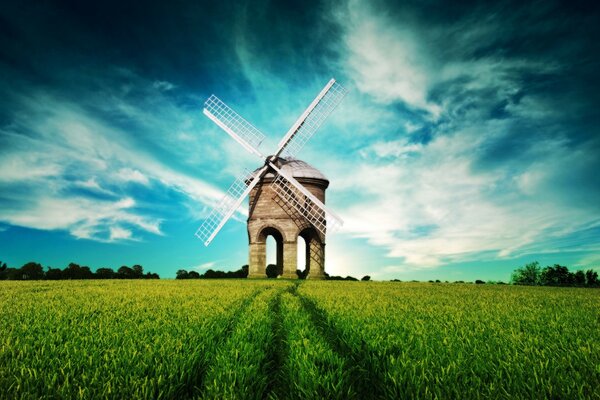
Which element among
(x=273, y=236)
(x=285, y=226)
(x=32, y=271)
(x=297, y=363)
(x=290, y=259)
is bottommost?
(x=297, y=363)

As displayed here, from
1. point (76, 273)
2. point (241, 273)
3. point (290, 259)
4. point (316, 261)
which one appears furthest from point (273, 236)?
point (76, 273)

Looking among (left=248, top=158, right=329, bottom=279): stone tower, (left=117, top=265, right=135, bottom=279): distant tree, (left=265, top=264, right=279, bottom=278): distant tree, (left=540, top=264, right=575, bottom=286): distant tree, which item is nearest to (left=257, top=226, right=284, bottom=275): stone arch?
(left=248, top=158, right=329, bottom=279): stone tower

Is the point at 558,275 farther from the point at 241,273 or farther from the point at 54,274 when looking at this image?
the point at 54,274

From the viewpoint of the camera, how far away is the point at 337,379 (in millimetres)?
2865

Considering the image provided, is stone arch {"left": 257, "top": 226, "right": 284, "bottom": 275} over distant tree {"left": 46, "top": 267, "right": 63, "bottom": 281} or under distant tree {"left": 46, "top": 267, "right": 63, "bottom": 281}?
over

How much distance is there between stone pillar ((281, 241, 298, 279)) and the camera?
27.6 m

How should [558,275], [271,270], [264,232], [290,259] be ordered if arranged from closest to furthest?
[290,259]
[264,232]
[271,270]
[558,275]

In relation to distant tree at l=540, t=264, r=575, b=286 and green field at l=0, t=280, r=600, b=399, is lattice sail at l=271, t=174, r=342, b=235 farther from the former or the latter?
distant tree at l=540, t=264, r=575, b=286

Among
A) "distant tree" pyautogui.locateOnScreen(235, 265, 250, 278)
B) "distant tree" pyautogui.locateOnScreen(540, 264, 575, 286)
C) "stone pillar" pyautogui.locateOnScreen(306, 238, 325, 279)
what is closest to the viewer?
"stone pillar" pyautogui.locateOnScreen(306, 238, 325, 279)

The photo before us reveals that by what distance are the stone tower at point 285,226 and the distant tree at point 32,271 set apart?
17.6 meters

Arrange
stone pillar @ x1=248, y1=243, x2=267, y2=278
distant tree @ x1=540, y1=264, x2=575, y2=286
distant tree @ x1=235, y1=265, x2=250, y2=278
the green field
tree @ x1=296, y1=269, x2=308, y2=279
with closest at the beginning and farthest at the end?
1. the green field
2. stone pillar @ x1=248, y1=243, x2=267, y2=278
3. tree @ x1=296, y1=269, x2=308, y2=279
4. distant tree @ x1=235, y1=265, x2=250, y2=278
5. distant tree @ x1=540, y1=264, x2=575, y2=286

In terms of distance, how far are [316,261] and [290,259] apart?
2514 millimetres

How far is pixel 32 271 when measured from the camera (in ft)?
99.2

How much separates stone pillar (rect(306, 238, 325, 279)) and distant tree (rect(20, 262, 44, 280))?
22194 mm
